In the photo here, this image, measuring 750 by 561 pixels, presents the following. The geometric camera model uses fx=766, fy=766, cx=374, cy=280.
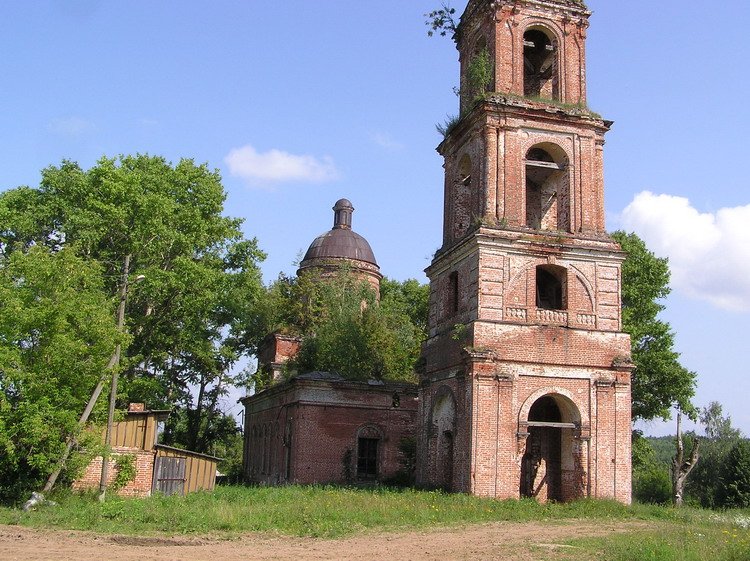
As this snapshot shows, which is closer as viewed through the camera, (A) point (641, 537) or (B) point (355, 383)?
(A) point (641, 537)

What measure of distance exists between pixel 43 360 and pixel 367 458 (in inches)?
492

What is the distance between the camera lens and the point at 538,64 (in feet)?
84.2

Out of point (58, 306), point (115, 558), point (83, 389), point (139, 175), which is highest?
point (139, 175)

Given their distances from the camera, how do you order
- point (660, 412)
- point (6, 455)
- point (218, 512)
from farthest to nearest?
point (660, 412)
point (6, 455)
point (218, 512)

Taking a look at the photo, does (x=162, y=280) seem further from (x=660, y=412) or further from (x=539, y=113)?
(x=660, y=412)

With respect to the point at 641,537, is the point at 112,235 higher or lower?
higher

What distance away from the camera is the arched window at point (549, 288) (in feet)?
73.2

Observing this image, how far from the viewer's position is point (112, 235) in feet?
98.1

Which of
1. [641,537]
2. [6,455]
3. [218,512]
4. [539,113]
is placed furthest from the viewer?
[539,113]

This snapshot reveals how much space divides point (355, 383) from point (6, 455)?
12158 millimetres

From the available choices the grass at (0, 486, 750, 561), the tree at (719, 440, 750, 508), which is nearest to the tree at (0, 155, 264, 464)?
the grass at (0, 486, 750, 561)

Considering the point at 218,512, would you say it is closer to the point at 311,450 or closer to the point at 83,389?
the point at 83,389

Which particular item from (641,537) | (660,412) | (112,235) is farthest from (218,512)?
(660,412)

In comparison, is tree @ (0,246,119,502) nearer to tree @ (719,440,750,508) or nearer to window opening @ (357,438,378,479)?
window opening @ (357,438,378,479)
